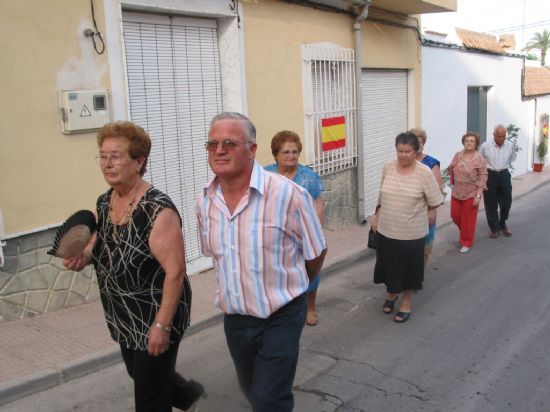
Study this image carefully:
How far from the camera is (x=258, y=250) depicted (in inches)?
113

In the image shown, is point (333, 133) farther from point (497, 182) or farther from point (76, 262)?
point (76, 262)

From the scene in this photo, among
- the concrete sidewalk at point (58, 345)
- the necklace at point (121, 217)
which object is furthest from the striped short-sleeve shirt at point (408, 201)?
the necklace at point (121, 217)

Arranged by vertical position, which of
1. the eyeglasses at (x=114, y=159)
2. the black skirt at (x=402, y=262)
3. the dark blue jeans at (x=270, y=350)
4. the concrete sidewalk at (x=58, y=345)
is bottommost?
the concrete sidewalk at (x=58, y=345)

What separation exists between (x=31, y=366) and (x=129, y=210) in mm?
2140

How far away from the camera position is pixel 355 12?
981 cm

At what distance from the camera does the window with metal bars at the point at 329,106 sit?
8914mm

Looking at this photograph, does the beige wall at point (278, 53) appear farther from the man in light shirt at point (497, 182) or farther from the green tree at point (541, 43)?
the green tree at point (541, 43)

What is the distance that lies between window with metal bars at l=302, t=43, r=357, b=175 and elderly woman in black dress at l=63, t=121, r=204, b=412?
600 centimetres

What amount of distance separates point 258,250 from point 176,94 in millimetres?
4380

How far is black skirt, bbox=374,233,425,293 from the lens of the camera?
540 centimetres

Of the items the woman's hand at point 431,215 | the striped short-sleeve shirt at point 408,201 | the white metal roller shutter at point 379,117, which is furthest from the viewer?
the white metal roller shutter at point 379,117

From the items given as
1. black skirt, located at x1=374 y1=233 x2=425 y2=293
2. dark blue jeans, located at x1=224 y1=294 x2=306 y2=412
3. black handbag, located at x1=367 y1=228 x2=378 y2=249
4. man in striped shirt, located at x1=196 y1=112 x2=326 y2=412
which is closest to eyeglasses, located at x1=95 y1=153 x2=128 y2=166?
man in striped shirt, located at x1=196 y1=112 x2=326 y2=412

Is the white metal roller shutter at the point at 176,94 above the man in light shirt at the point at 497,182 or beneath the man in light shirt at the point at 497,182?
above

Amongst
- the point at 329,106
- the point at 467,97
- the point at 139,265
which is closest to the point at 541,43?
the point at 467,97
